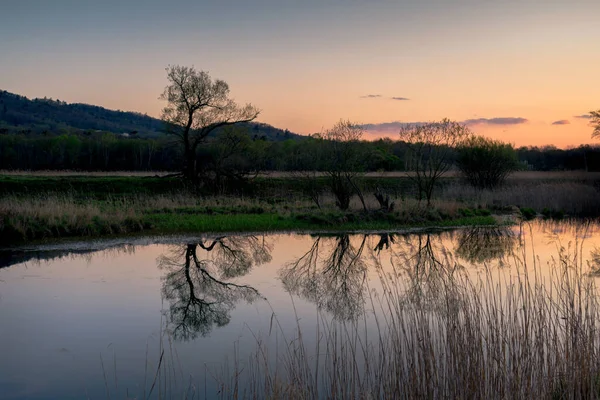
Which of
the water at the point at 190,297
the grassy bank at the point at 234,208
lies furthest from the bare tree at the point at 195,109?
the water at the point at 190,297

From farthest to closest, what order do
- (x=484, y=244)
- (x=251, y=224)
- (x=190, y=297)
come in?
1. (x=251, y=224)
2. (x=484, y=244)
3. (x=190, y=297)

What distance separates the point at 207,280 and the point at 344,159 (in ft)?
46.1

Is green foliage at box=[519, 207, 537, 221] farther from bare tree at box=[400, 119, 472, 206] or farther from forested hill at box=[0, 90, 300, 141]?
forested hill at box=[0, 90, 300, 141]

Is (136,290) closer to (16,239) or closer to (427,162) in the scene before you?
(16,239)

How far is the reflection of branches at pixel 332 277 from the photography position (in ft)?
37.8

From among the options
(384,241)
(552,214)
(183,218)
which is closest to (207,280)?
(384,241)

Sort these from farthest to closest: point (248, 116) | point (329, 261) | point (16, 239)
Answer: point (248, 116), point (16, 239), point (329, 261)

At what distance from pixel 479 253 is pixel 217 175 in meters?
22.2

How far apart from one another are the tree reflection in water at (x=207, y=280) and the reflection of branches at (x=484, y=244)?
643 centimetres

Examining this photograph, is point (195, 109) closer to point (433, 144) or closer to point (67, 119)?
point (433, 144)

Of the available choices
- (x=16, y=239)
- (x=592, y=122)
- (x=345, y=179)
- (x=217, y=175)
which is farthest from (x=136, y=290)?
(x=592, y=122)

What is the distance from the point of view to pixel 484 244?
65.1 ft

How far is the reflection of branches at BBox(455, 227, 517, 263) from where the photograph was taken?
17.0 m

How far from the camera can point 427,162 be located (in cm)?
3119
